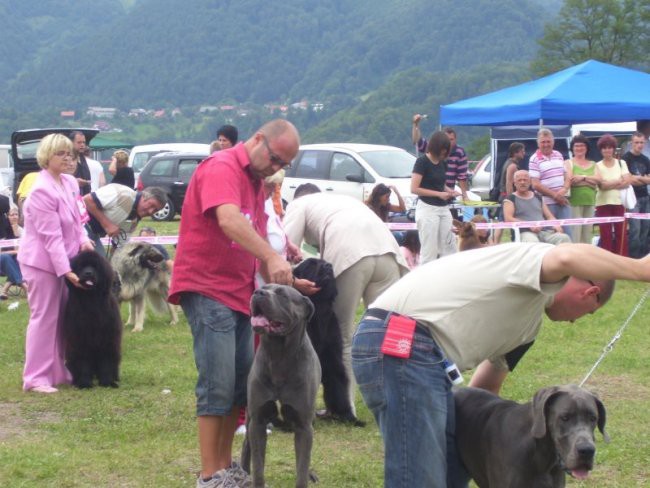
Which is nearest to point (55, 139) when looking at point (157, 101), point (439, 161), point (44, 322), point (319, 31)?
point (44, 322)

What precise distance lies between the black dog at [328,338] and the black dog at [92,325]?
1.82m

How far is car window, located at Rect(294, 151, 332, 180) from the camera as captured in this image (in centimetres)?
1759

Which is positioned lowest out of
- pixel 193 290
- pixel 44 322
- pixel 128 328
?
pixel 128 328

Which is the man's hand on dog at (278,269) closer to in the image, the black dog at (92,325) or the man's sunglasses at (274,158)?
the man's sunglasses at (274,158)

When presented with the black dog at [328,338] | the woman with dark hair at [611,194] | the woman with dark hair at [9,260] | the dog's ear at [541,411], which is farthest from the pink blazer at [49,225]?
the woman with dark hair at [611,194]

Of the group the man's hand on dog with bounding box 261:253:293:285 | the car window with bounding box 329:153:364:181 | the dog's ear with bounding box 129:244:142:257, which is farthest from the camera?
the car window with bounding box 329:153:364:181

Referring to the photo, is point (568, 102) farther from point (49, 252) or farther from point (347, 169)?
point (49, 252)

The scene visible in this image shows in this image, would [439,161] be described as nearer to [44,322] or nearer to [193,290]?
[44,322]

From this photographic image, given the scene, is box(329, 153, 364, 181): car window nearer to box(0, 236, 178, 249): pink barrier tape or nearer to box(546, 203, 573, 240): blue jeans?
box(546, 203, 573, 240): blue jeans

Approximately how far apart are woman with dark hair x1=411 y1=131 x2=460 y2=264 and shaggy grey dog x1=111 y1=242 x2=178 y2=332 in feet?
9.06

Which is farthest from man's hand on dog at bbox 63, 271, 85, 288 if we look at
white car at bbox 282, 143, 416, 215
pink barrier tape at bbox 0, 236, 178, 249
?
white car at bbox 282, 143, 416, 215

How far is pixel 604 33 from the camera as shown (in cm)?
4884

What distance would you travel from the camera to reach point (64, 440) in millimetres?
6070

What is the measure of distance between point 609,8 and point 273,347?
47.0 meters
